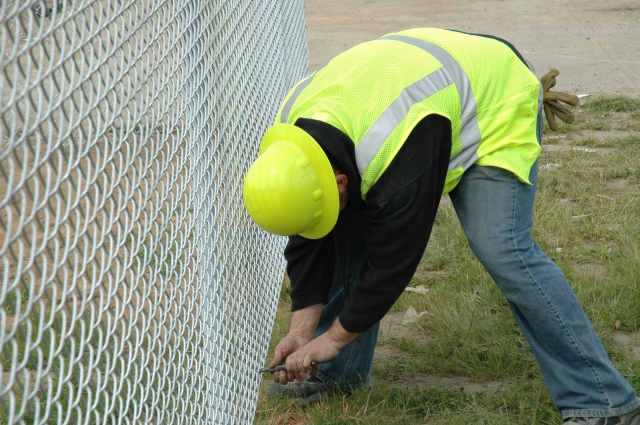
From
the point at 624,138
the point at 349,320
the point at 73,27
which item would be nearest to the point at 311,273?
the point at 349,320

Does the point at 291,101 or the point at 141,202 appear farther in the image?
the point at 291,101

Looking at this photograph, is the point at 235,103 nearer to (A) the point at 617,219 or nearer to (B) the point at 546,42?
(A) the point at 617,219

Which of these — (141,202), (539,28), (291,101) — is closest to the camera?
(141,202)

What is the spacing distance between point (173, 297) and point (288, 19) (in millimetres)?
3062

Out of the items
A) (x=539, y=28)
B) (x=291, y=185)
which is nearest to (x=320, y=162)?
(x=291, y=185)

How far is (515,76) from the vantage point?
2490mm

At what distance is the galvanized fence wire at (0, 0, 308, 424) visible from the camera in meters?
1.36

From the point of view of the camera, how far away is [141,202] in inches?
73.7

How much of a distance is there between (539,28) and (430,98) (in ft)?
28.0

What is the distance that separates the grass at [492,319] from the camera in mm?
2961

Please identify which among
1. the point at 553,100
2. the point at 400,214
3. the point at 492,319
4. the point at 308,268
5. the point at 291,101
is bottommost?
the point at 492,319

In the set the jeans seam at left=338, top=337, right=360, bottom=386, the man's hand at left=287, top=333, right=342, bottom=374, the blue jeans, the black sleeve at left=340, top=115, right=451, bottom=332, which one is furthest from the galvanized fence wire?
the blue jeans

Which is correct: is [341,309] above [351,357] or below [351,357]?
above

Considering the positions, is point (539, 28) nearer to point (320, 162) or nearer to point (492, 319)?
point (492, 319)
